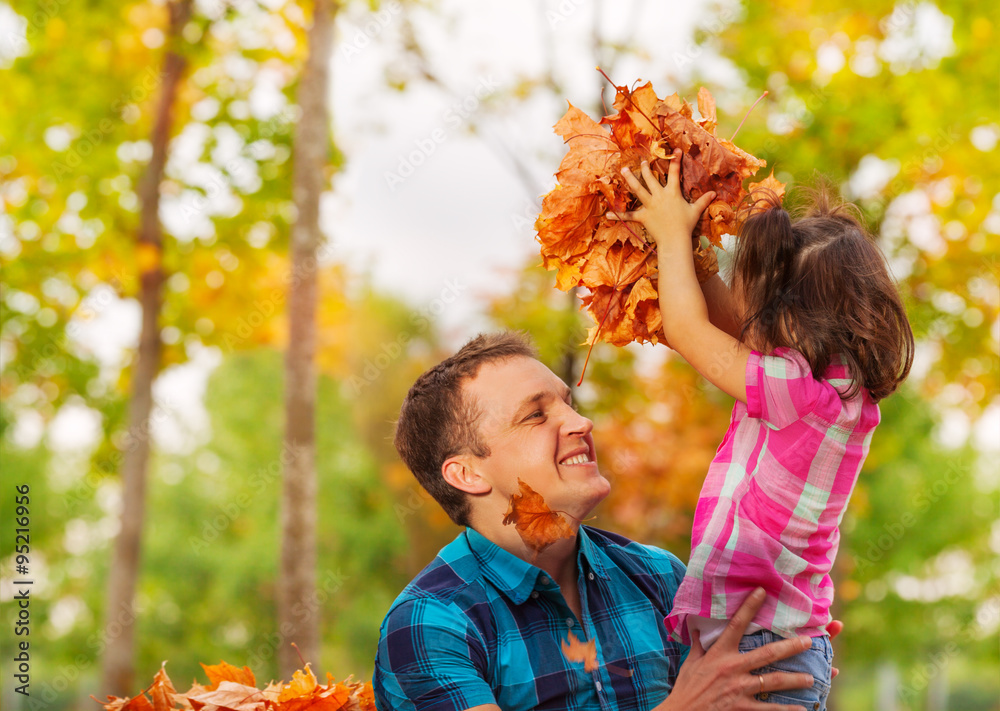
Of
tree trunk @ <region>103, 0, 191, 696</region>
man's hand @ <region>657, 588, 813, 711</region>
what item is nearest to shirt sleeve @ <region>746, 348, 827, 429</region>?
man's hand @ <region>657, 588, 813, 711</region>

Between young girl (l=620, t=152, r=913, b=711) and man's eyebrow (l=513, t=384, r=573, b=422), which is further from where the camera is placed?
man's eyebrow (l=513, t=384, r=573, b=422)

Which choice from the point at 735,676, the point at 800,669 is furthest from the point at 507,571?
the point at 800,669

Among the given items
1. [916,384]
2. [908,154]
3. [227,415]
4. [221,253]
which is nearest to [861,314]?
[908,154]

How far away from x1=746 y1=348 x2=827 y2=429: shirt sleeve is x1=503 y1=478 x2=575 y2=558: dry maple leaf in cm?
56

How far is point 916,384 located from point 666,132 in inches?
523

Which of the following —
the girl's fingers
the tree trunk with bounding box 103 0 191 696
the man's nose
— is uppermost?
the tree trunk with bounding box 103 0 191 696

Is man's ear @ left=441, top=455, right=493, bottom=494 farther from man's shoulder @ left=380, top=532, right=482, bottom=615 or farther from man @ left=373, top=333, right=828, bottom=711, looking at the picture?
man's shoulder @ left=380, top=532, right=482, bottom=615

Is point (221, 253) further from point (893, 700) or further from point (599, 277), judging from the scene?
point (893, 700)

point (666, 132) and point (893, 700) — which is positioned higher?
point (666, 132)

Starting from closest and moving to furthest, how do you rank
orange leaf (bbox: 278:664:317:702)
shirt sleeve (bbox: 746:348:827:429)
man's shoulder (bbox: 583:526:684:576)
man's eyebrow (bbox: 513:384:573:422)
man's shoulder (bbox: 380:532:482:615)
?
shirt sleeve (bbox: 746:348:827:429) < man's shoulder (bbox: 380:532:482:615) < orange leaf (bbox: 278:664:317:702) < man's eyebrow (bbox: 513:384:573:422) < man's shoulder (bbox: 583:526:684:576)

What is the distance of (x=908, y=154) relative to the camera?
26.6 feet

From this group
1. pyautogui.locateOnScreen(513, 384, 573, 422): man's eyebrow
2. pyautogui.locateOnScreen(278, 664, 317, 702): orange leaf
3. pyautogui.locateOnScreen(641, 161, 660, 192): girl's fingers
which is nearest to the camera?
pyautogui.locateOnScreen(641, 161, 660, 192): girl's fingers

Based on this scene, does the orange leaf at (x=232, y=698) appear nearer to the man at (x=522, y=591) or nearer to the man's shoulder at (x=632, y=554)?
the man at (x=522, y=591)

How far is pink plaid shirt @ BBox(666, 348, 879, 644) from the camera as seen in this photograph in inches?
74.2
